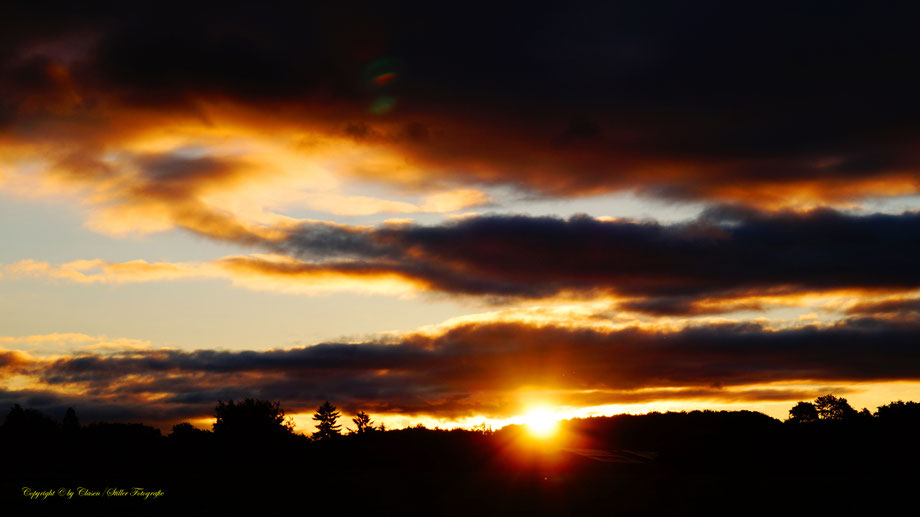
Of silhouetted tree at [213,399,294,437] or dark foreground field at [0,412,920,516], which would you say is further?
silhouetted tree at [213,399,294,437]

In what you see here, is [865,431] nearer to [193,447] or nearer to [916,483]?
[916,483]

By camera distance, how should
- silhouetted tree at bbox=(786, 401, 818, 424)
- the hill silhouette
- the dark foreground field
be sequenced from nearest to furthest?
the dark foreground field, the hill silhouette, silhouetted tree at bbox=(786, 401, 818, 424)

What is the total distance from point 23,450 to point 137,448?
1446 centimetres

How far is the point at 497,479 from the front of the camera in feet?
138

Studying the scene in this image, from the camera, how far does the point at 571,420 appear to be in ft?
370

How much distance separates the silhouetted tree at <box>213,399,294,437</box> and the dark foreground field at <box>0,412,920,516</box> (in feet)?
312

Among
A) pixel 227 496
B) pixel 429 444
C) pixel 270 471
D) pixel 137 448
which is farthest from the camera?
pixel 137 448

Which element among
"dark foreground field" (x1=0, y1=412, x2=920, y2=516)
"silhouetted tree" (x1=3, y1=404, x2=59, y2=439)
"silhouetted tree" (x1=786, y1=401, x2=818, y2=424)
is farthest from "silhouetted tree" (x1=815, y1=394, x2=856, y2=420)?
"silhouetted tree" (x1=3, y1=404, x2=59, y2=439)

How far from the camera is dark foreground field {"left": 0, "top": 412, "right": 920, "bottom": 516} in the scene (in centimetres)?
3503

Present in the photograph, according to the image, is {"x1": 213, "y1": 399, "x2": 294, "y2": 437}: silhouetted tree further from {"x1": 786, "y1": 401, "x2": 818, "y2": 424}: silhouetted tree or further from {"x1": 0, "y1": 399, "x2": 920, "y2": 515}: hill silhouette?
{"x1": 786, "y1": 401, "x2": 818, "y2": 424}: silhouetted tree

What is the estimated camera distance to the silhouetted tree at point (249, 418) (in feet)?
553

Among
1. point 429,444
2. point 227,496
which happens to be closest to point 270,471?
point 227,496

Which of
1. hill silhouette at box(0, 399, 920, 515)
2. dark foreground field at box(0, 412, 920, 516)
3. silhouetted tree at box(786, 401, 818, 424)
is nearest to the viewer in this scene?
dark foreground field at box(0, 412, 920, 516)

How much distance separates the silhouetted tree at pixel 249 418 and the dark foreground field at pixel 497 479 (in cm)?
9510
